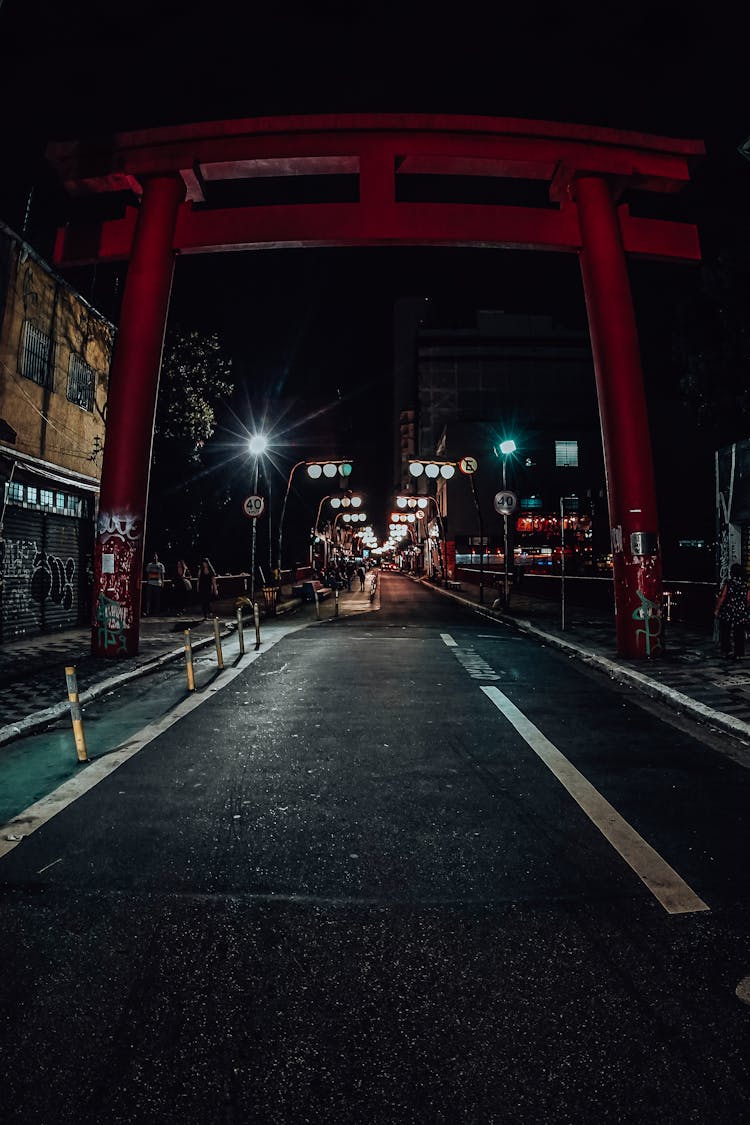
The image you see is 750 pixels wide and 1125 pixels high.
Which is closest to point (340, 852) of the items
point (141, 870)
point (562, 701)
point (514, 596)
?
point (141, 870)

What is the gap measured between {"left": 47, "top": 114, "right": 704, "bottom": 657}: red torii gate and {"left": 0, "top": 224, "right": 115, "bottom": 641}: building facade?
6.66ft

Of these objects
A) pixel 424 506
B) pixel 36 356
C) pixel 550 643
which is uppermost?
pixel 424 506

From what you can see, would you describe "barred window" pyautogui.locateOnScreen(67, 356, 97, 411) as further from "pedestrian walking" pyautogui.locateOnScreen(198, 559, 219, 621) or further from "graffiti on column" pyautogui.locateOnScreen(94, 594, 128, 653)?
"graffiti on column" pyautogui.locateOnScreen(94, 594, 128, 653)

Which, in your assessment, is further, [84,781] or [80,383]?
[80,383]

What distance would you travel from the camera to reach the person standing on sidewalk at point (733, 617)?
11.0 metres

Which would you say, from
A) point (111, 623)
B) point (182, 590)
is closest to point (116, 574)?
point (111, 623)

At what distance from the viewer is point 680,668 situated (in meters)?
10.5

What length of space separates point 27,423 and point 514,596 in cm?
2547

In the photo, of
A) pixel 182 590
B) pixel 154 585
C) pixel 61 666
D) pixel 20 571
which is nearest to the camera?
pixel 61 666

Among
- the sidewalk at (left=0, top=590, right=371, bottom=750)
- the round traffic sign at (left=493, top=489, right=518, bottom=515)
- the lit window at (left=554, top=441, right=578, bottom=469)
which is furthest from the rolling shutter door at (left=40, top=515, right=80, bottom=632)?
the lit window at (left=554, top=441, right=578, bottom=469)

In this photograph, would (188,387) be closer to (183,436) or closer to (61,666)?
(183,436)

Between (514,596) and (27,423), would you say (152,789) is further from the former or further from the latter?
(514,596)

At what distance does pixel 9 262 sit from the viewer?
14.1 meters

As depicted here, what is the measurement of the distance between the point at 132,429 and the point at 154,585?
984 centimetres
